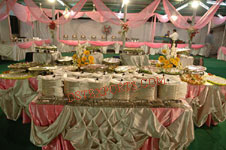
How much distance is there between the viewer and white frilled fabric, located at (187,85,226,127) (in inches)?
77.1

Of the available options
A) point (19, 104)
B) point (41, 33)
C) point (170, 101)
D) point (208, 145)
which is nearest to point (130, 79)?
point (170, 101)

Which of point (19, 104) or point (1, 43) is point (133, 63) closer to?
point (19, 104)

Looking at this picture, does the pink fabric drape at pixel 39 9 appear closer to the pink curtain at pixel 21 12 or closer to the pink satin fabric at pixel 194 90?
the pink curtain at pixel 21 12

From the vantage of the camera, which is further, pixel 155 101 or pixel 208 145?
pixel 208 145

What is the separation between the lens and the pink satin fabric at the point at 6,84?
1.98m

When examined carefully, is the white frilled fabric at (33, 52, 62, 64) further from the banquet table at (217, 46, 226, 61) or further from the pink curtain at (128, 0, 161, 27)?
the banquet table at (217, 46, 226, 61)

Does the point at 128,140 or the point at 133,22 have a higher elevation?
the point at 133,22

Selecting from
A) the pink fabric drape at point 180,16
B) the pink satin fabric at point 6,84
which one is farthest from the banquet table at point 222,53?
the pink satin fabric at point 6,84

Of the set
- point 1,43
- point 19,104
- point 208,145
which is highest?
point 1,43

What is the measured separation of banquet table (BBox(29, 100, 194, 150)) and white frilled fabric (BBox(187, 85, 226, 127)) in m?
0.66

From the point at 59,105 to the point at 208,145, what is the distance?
1.78m

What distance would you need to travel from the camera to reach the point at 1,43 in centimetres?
546

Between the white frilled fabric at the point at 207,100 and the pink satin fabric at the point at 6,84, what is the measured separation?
7.60 feet

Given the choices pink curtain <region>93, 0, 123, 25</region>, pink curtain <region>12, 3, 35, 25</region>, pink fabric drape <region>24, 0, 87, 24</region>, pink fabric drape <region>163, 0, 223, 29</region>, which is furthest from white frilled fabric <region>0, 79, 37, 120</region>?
pink curtain <region>12, 3, 35, 25</region>
